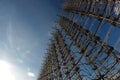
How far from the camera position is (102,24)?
52.8 feet

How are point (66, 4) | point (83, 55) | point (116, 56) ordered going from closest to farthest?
point (116, 56)
point (83, 55)
point (66, 4)

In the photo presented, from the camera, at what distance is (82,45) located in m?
19.9

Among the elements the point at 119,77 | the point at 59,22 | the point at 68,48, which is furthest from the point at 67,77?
the point at 59,22

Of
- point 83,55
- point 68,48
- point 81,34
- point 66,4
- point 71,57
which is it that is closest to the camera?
point 83,55

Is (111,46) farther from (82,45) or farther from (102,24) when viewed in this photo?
(82,45)

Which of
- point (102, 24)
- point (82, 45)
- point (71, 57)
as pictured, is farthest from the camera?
point (71, 57)

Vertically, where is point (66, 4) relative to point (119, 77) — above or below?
above

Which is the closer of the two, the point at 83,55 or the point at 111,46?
the point at 111,46

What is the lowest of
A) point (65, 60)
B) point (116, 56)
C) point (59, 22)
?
point (116, 56)

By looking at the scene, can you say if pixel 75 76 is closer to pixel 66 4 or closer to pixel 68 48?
pixel 68 48

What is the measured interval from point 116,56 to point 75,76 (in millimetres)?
6678

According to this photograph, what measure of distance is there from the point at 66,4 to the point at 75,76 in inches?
768

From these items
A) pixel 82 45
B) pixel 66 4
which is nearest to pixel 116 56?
pixel 82 45

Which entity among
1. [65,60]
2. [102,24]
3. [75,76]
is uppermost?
[65,60]
